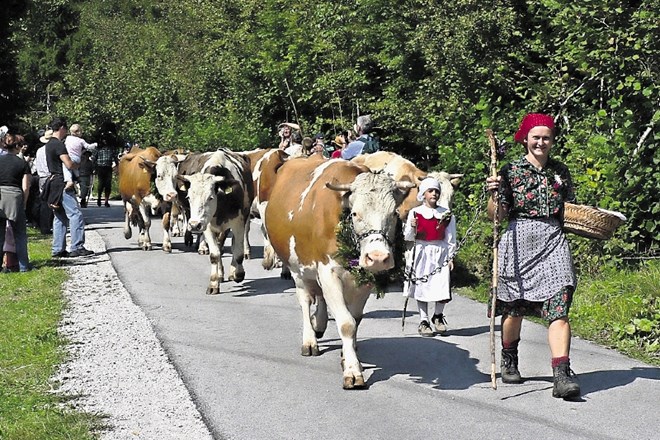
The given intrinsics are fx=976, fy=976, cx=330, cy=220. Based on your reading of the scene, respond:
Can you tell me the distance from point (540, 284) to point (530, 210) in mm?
590

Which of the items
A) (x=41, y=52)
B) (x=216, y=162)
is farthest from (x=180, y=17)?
(x=216, y=162)

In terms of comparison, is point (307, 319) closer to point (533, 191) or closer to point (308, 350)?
point (308, 350)

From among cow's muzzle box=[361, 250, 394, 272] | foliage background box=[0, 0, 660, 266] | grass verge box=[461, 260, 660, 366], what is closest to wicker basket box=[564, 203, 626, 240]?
cow's muzzle box=[361, 250, 394, 272]

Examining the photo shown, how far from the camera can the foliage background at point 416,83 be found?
1222cm

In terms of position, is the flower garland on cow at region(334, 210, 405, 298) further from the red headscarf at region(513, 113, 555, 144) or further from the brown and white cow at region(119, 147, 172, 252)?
the brown and white cow at region(119, 147, 172, 252)

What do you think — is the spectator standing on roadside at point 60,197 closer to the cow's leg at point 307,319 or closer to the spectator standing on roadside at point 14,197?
the spectator standing on roadside at point 14,197

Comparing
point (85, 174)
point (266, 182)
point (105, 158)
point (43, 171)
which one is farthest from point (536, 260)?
point (105, 158)

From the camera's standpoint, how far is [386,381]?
8.17 m

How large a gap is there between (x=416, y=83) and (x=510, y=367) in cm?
1764

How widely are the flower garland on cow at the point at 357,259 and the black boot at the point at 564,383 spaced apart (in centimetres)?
147

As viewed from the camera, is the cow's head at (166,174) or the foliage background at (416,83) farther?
the cow's head at (166,174)

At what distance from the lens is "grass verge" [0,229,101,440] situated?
6.70 meters

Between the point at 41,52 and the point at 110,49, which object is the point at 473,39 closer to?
the point at 110,49

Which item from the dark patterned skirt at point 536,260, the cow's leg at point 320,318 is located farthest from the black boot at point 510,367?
the cow's leg at point 320,318
